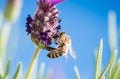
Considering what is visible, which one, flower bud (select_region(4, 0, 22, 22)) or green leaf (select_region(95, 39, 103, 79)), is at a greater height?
flower bud (select_region(4, 0, 22, 22))

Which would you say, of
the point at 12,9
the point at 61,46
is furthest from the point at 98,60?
the point at 12,9

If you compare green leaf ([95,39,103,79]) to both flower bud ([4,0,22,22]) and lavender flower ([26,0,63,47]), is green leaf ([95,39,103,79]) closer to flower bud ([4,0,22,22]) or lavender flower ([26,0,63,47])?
lavender flower ([26,0,63,47])

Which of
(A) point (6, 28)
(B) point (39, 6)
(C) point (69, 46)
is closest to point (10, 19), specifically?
(A) point (6, 28)

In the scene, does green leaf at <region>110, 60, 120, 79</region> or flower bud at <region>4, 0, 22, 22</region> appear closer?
green leaf at <region>110, 60, 120, 79</region>

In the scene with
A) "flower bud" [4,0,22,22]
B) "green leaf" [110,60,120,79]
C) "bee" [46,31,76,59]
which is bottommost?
"green leaf" [110,60,120,79]

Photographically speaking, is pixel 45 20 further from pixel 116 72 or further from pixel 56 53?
pixel 116 72

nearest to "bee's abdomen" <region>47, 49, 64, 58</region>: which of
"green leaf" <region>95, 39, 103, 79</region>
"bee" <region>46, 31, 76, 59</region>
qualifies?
"bee" <region>46, 31, 76, 59</region>

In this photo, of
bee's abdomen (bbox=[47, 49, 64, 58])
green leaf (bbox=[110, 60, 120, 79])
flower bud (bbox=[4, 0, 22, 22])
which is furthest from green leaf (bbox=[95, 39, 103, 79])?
flower bud (bbox=[4, 0, 22, 22])

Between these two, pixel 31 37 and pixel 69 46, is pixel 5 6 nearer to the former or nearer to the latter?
pixel 69 46
